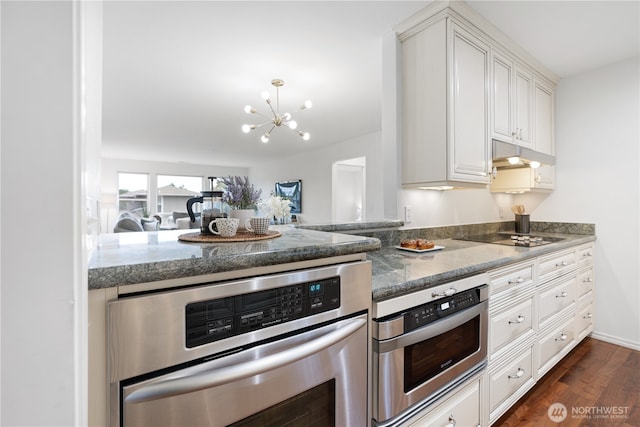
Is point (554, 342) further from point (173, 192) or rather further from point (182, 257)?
point (173, 192)

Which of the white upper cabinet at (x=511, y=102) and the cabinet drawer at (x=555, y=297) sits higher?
the white upper cabinet at (x=511, y=102)

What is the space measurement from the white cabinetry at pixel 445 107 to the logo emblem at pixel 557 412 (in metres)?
1.38

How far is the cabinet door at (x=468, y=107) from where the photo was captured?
1.79m

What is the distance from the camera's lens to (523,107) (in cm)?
238

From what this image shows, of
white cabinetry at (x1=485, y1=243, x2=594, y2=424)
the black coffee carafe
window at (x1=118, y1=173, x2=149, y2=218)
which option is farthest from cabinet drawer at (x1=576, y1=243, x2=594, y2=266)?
window at (x1=118, y1=173, x2=149, y2=218)

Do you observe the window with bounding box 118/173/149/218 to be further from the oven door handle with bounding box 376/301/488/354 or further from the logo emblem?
the logo emblem

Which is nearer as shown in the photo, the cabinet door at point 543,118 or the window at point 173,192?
the cabinet door at point 543,118

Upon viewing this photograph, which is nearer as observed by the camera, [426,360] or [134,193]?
[426,360]

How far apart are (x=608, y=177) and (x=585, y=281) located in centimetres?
92

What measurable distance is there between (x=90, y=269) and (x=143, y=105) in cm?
376

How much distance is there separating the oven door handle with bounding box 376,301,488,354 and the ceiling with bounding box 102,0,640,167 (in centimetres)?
173

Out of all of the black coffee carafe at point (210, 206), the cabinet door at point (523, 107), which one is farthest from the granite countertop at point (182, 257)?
the cabinet door at point (523, 107)

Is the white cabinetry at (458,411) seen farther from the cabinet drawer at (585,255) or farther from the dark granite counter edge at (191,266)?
the cabinet drawer at (585,255)

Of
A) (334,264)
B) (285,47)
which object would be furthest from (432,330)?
(285,47)
